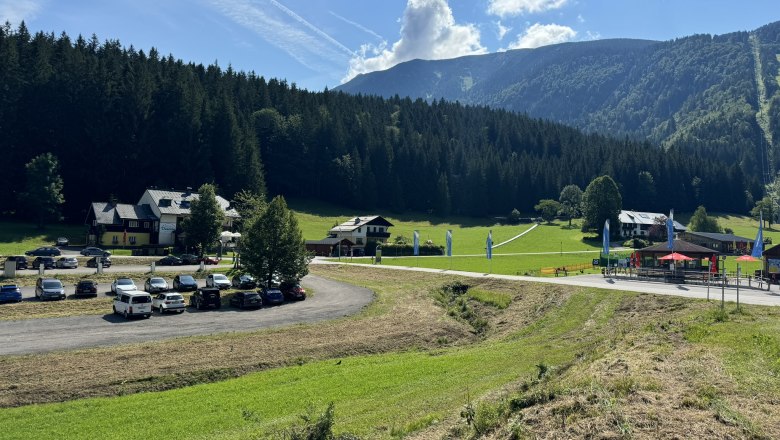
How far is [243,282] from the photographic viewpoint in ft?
163

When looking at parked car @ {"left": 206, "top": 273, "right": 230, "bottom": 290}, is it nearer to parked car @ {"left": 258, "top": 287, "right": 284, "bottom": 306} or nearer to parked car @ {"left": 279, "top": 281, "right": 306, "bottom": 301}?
parked car @ {"left": 279, "top": 281, "right": 306, "bottom": 301}

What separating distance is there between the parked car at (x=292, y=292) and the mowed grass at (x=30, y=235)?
4174 cm

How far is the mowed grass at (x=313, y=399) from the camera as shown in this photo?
16.1m

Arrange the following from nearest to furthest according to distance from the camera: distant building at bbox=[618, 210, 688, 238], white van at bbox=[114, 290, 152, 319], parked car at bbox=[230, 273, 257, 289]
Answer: white van at bbox=[114, 290, 152, 319], parked car at bbox=[230, 273, 257, 289], distant building at bbox=[618, 210, 688, 238]

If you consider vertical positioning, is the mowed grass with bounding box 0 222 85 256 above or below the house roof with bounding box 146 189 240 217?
below

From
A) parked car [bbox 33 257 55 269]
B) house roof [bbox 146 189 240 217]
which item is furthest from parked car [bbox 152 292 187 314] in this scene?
house roof [bbox 146 189 240 217]

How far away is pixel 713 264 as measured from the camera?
54.2m

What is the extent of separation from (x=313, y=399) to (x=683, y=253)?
50.3 m

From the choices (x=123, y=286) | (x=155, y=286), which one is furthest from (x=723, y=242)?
(x=123, y=286)

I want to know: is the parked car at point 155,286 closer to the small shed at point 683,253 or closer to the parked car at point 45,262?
the parked car at point 45,262

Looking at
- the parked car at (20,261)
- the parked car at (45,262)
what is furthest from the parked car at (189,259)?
the parked car at (20,261)

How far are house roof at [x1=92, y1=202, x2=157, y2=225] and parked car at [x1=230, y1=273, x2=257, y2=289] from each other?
39.2 m

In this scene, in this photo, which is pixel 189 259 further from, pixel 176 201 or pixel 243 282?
pixel 176 201

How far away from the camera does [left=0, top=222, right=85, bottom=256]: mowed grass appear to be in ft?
225
